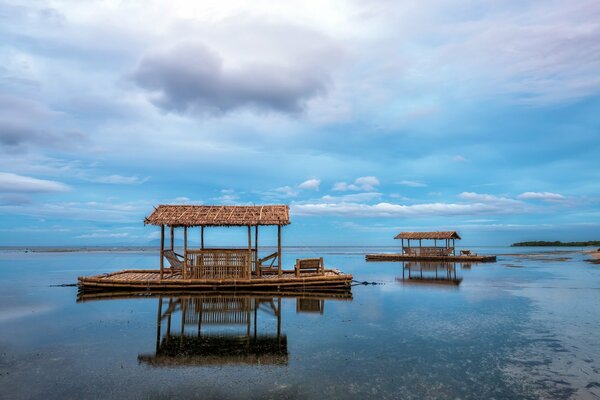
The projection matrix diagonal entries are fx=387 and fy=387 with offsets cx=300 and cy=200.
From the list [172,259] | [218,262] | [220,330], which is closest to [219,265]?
[218,262]

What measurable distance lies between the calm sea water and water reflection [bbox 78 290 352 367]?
6cm

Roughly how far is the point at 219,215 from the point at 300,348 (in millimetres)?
12320

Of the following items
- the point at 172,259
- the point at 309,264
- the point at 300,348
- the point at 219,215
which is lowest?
the point at 300,348

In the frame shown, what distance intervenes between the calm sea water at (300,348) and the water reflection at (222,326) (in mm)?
57

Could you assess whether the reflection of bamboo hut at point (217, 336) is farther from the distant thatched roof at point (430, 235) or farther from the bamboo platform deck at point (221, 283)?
the distant thatched roof at point (430, 235)

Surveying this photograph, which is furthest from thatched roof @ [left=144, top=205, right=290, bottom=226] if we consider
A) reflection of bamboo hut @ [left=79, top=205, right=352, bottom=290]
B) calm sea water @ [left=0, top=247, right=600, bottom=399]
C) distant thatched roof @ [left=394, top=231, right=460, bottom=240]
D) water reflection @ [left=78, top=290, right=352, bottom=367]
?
distant thatched roof @ [left=394, top=231, right=460, bottom=240]

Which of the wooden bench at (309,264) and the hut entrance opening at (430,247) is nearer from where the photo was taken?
the wooden bench at (309,264)

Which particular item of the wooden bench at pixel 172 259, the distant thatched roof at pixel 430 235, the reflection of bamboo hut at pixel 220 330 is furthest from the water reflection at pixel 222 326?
the distant thatched roof at pixel 430 235

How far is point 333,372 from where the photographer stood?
900cm

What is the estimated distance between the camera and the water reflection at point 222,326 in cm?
1015

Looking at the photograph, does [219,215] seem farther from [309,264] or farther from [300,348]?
[300,348]

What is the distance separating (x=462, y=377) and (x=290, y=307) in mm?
9992

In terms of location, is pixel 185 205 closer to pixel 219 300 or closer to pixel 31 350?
pixel 219 300

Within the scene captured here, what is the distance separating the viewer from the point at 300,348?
36.3ft
